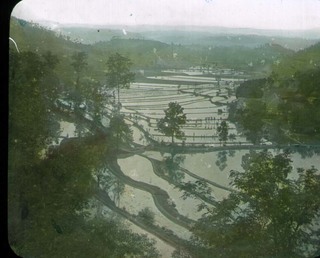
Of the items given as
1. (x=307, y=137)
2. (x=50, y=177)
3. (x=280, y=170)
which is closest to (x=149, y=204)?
(x=50, y=177)

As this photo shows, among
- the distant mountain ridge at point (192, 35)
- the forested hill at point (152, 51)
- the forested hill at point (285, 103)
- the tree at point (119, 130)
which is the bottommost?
the tree at point (119, 130)

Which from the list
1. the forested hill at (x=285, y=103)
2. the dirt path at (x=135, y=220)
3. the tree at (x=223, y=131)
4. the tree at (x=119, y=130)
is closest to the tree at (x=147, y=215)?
the dirt path at (x=135, y=220)

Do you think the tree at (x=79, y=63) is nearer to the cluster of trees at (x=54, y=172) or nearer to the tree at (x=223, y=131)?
the cluster of trees at (x=54, y=172)

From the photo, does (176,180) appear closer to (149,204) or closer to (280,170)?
(149,204)

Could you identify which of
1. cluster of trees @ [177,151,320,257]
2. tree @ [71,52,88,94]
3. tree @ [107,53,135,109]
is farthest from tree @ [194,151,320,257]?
tree @ [71,52,88,94]

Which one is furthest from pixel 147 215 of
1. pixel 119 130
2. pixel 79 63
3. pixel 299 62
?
pixel 299 62
